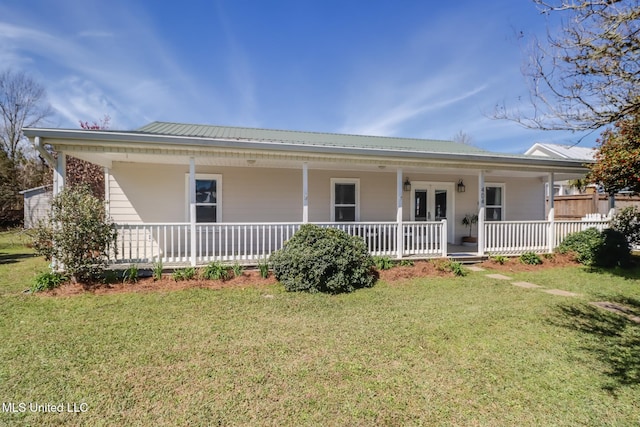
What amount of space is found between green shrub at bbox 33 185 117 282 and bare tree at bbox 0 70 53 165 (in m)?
26.8

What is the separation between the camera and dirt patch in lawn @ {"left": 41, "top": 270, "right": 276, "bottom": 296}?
5.65 m

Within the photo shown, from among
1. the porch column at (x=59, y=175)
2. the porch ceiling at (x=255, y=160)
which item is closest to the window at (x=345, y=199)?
the porch ceiling at (x=255, y=160)

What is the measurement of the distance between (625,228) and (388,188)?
718 cm

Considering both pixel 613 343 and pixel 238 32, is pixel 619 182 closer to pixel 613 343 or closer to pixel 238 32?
pixel 613 343

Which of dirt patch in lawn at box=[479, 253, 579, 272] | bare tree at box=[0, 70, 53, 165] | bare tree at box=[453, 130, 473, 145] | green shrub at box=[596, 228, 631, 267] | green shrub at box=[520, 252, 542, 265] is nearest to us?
dirt patch in lawn at box=[479, 253, 579, 272]

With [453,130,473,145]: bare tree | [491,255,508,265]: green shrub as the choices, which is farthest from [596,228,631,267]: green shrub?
[453,130,473,145]: bare tree

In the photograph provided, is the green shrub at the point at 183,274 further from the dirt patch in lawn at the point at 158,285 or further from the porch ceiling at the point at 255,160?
the porch ceiling at the point at 255,160

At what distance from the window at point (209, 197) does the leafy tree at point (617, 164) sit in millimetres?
9462

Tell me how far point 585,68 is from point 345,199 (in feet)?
21.8

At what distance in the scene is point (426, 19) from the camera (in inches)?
348

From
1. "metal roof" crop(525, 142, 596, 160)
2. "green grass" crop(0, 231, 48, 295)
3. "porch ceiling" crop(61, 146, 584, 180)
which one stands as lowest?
"green grass" crop(0, 231, 48, 295)

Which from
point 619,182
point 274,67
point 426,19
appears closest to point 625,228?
point 619,182

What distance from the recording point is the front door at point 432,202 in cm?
1057

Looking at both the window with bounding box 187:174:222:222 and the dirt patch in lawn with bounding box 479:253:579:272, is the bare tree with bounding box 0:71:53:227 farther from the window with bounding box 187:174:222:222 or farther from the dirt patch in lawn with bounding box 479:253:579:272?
the dirt patch in lawn with bounding box 479:253:579:272
